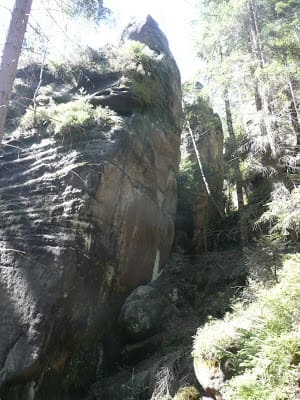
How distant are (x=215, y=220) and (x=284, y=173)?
435 centimetres

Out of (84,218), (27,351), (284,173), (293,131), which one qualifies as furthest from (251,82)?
(27,351)

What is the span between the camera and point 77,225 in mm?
8664

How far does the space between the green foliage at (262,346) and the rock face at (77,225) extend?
2.77 metres

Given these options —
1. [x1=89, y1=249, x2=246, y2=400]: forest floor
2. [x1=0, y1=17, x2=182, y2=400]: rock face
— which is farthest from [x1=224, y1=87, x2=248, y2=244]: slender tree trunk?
[x1=0, y1=17, x2=182, y2=400]: rock face

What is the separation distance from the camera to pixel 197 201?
14.7 m

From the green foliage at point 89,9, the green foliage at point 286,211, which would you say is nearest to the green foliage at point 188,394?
the green foliage at point 286,211

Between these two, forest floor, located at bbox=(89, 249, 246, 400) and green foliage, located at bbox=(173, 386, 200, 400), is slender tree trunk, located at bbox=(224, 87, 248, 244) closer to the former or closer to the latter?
forest floor, located at bbox=(89, 249, 246, 400)

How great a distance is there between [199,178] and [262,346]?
1047 cm

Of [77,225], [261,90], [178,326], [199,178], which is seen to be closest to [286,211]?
[178,326]

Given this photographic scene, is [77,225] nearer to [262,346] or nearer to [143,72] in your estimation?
[262,346]

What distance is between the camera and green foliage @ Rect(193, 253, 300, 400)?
4863 millimetres

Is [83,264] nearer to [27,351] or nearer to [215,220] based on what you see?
[27,351]

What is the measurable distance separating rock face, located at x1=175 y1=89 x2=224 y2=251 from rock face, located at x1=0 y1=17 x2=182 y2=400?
2.15 meters

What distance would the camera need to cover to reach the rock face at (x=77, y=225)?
7684mm
